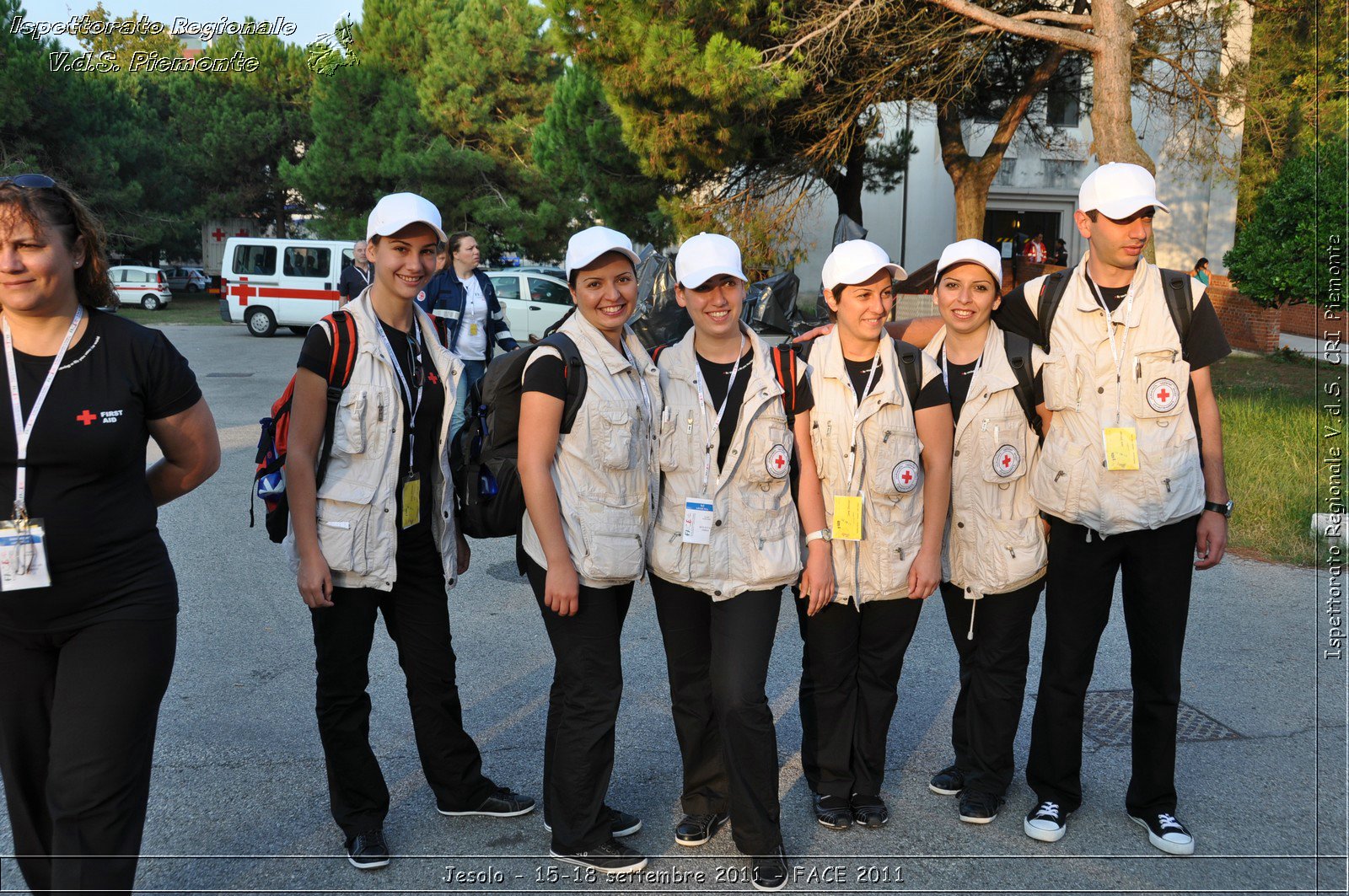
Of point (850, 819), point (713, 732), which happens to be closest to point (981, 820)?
point (850, 819)

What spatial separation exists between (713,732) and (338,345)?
5.92 ft

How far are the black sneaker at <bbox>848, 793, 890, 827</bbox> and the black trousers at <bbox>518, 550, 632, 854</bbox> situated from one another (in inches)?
36.8

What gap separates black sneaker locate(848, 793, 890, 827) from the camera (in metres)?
3.77

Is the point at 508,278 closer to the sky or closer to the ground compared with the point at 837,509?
closer to the sky

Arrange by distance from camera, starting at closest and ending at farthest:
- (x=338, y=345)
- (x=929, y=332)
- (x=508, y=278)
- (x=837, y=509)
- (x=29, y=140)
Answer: (x=338, y=345) → (x=837, y=509) → (x=929, y=332) → (x=508, y=278) → (x=29, y=140)

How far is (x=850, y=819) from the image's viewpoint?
149 inches

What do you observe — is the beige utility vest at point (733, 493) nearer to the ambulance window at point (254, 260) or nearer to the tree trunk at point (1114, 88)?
the tree trunk at point (1114, 88)

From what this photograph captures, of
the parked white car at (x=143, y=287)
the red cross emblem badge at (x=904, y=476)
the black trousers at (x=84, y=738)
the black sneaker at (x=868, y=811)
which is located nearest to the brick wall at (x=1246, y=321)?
the red cross emblem badge at (x=904, y=476)

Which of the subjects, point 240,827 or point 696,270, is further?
point 240,827

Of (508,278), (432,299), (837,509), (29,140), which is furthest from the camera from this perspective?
(29,140)

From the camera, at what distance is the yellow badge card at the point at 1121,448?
3488 mm

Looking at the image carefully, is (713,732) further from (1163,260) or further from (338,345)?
(1163,260)

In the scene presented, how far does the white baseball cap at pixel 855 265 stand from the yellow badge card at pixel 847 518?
735 mm

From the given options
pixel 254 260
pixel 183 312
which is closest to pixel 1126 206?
pixel 254 260
